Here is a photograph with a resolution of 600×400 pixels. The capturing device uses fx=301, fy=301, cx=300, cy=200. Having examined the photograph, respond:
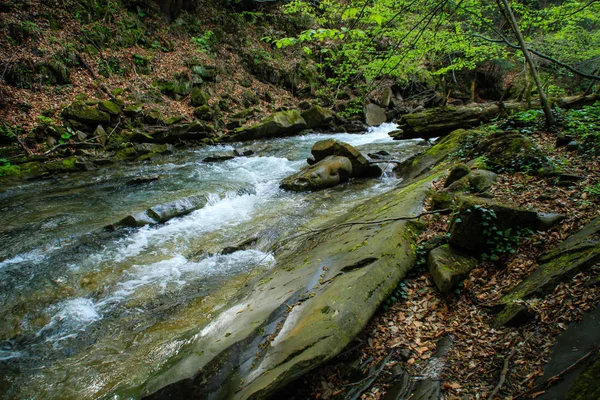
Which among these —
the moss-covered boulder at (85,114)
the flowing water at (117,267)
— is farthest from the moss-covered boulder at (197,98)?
the flowing water at (117,267)

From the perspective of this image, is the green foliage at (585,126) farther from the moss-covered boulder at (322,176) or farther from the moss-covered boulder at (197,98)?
the moss-covered boulder at (197,98)

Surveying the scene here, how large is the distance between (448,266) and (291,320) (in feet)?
6.18

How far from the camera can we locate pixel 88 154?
12188mm

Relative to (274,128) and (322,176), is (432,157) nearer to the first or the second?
(322,176)

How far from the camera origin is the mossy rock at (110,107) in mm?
13484

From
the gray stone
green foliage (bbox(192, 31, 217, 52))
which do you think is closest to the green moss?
green foliage (bbox(192, 31, 217, 52))

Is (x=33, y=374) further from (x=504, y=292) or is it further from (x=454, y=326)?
(x=504, y=292)

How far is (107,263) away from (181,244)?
1.38m

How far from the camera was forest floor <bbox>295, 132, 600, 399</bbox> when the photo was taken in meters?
2.32

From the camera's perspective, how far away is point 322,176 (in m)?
9.65

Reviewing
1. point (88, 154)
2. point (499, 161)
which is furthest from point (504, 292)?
Answer: point (88, 154)

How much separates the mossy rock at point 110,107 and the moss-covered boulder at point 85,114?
0.83 ft

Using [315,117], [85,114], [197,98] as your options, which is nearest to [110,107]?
[85,114]

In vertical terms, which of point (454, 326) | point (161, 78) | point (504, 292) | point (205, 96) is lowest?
point (454, 326)
